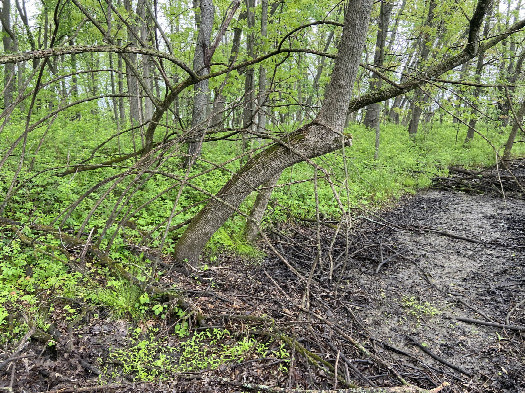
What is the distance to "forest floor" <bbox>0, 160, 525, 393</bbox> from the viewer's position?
238 cm

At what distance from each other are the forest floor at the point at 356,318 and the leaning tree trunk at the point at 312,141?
0.54 metres

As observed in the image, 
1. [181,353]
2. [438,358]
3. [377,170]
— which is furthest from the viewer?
[377,170]

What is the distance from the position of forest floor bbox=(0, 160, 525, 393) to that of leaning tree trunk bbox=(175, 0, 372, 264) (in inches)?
21.1

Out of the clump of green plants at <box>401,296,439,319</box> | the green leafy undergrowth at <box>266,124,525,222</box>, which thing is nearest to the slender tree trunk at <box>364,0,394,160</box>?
the green leafy undergrowth at <box>266,124,525,222</box>

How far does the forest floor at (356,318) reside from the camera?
238 cm

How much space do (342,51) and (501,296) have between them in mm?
3842

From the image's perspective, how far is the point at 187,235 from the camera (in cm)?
392

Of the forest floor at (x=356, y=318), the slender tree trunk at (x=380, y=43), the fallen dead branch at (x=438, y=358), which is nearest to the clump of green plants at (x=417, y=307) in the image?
the forest floor at (x=356, y=318)

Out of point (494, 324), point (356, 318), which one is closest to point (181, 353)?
point (356, 318)

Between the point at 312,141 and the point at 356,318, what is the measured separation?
208 centimetres

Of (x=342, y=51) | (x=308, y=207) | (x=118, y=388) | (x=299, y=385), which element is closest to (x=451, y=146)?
(x=308, y=207)

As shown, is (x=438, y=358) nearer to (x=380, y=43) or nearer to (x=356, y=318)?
(x=356, y=318)

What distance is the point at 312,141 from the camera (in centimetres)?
329

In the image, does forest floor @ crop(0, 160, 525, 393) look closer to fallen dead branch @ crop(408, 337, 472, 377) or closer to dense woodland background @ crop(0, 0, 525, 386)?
fallen dead branch @ crop(408, 337, 472, 377)
